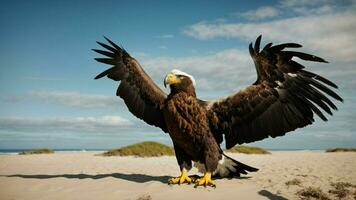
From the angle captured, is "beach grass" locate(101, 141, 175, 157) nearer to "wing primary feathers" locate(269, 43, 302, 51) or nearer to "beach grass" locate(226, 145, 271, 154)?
"beach grass" locate(226, 145, 271, 154)

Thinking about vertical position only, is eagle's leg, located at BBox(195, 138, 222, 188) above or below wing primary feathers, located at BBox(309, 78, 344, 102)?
below

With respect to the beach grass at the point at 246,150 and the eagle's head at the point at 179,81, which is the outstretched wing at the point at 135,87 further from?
the beach grass at the point at 246,150

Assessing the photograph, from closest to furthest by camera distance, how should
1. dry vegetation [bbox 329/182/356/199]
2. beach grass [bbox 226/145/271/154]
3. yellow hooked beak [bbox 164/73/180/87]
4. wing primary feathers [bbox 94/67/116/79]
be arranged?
dry vegetation [bbox 329/182/356/199], yellow hooked beak [bbox 164/73/180/87], wing primary feathers [bbox 94/67/116/79], beach grass [bbox 226/145/271/154]

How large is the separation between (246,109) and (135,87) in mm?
2748

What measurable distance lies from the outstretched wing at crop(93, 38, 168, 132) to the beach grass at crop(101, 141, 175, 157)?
32.9 ft

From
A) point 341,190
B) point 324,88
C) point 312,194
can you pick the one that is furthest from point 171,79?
point 341,190

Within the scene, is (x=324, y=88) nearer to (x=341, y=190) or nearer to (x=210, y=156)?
(x=341, y=190)

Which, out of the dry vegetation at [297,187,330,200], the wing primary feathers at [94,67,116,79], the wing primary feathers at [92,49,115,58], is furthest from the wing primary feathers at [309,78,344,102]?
the wing primary feathers at [92,49,115,58]

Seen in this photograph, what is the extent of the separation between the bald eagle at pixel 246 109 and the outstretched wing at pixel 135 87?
490 millimetres

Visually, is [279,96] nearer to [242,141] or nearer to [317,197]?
[242,141]

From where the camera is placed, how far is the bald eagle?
7027 millimetres

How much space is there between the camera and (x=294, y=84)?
7.18m

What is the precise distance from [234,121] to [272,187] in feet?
4.79

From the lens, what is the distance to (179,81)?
738cm
